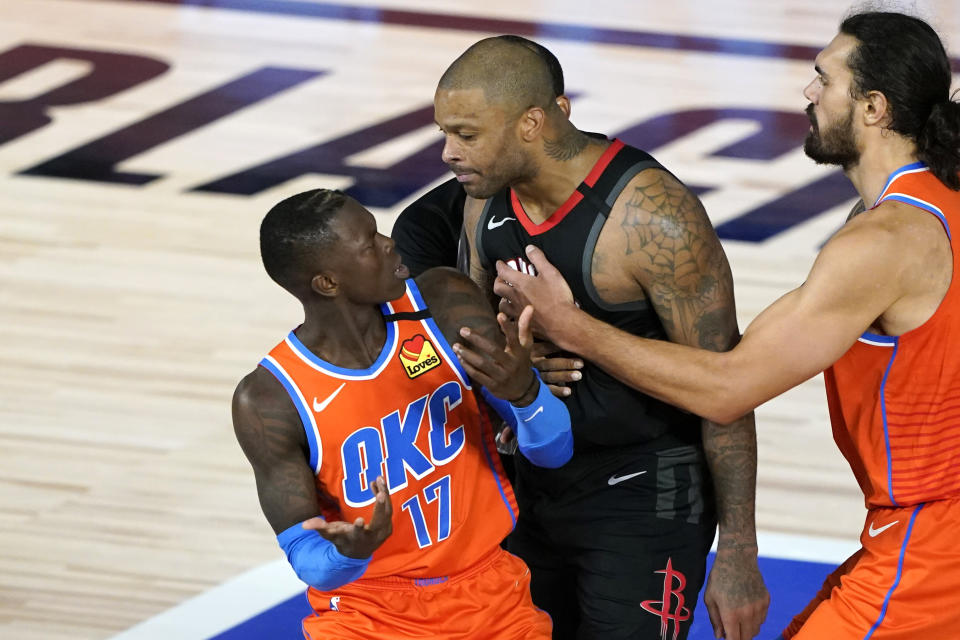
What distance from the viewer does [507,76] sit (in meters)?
3.01

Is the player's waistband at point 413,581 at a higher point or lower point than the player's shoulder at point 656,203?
lower

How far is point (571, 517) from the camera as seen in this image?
3244 mm

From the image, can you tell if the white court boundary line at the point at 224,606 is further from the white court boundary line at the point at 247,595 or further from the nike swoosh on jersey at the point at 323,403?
the nike swoosh on jersey at the point at 323,403

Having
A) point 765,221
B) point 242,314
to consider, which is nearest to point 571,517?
point 242,314

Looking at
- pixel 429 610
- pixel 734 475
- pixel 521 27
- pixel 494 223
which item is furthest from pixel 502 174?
pixel 521 27

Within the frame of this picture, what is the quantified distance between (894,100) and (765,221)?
4340mm

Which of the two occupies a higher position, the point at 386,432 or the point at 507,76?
the point at 507,76

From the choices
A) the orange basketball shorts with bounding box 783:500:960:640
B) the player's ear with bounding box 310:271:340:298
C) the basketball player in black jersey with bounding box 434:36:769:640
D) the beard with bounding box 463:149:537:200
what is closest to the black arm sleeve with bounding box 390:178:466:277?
the basketball player in black jersey with bounding box 434:36:769:640

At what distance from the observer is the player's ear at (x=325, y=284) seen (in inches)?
110

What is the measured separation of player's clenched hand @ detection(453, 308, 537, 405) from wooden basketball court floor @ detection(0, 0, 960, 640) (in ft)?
4.25

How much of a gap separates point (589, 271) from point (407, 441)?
532mm

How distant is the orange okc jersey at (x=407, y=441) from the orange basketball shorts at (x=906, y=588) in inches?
27.7

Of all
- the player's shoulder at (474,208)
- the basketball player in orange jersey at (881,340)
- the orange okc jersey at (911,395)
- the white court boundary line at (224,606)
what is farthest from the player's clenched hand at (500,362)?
the white court boundary line at (224,606)

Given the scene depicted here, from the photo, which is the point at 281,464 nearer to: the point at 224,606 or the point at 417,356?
the point at 417,356
